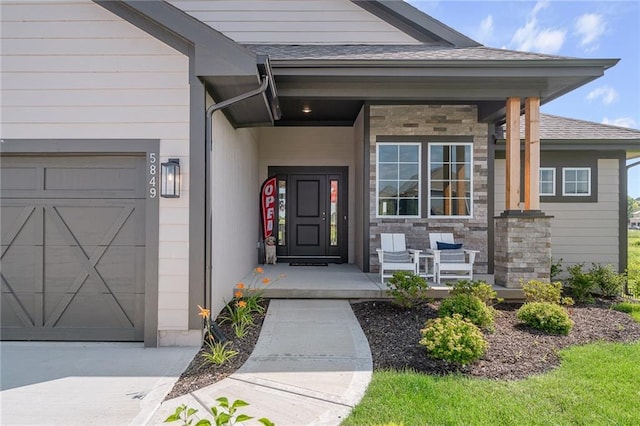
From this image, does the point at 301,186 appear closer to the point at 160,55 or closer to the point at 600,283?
the point at 160,55

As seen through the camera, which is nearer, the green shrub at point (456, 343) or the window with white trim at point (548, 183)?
the green shrub at point (456, 343)

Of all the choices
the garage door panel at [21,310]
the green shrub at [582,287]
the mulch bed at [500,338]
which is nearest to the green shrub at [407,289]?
the mulch bed at [500,338]

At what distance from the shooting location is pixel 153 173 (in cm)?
378

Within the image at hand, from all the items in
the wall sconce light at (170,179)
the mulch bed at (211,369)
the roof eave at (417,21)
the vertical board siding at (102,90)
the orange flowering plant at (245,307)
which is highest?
the roof eave at (417,21)

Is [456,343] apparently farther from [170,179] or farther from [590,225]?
[590,225]

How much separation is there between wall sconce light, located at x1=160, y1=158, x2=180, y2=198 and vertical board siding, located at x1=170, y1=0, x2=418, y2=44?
376 centimetres

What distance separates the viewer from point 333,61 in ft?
15.1

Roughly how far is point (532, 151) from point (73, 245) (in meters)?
6.13

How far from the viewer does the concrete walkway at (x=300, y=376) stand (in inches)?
98.2

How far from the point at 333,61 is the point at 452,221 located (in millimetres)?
3669

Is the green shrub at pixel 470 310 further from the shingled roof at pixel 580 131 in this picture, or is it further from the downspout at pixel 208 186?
the shingled roof at pixel 580 131

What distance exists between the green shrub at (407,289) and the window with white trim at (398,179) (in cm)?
199

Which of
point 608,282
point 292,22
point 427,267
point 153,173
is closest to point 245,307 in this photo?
point 153,173

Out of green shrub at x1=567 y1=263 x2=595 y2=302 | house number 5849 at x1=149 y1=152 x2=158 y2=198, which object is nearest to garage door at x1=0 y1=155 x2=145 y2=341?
house number 5849 at x1=149 y1=152 x2=158 y2=198
